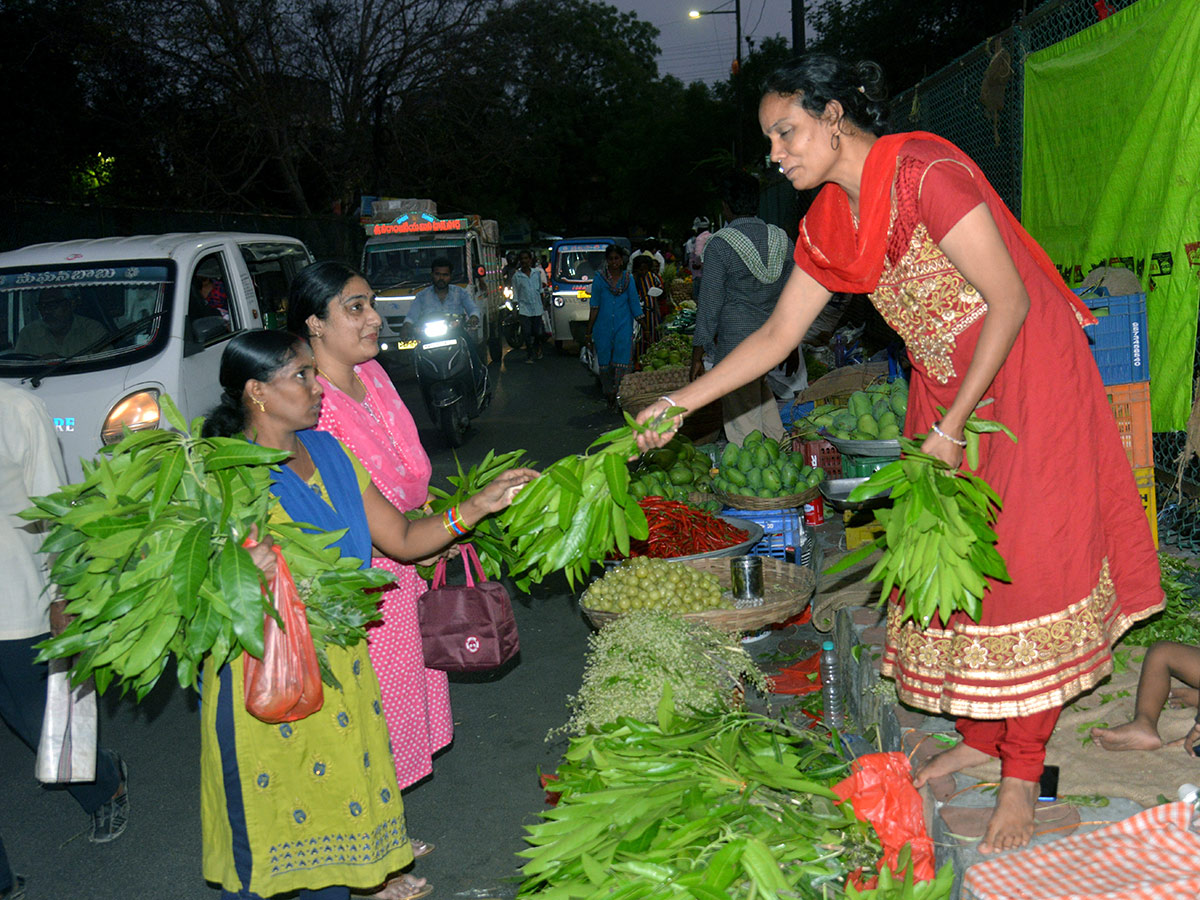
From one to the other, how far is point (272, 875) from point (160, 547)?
38.3 inches

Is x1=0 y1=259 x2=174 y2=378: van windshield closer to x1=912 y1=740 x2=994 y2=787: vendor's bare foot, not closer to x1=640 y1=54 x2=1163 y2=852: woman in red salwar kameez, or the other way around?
x1=640 y1=54 x2=1163 y2=852: woman in red salwar kameez

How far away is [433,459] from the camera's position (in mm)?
11078

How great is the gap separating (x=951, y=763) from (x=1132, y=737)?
2.01 feet

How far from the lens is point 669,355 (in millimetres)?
12219

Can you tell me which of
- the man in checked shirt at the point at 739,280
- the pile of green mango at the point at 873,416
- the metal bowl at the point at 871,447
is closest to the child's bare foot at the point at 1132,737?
the metal bowl at the point at 871,447

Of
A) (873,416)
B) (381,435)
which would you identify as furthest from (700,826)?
Result: (873,416)

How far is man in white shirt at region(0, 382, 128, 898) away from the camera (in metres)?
3.75

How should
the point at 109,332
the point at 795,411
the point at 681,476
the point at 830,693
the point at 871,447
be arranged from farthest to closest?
the point at 795,411, the point at 109,332, the point at 681,476, the point at 871,447, the point at 830,693

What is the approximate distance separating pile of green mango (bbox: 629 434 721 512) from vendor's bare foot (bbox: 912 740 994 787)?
319 cm

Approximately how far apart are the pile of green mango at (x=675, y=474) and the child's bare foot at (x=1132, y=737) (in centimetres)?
317

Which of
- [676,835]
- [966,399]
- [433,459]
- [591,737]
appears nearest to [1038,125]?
[966,399]

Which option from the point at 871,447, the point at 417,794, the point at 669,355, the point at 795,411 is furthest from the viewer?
the point at 669,355

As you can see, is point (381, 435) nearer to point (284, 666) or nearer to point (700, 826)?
point (284, 666)

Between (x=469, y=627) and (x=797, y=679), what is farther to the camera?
(x=797, y=679)
